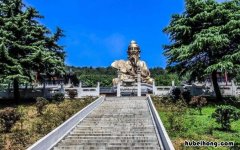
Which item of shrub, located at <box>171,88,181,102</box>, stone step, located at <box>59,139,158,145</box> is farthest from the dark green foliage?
stone step, located at <box>59,139,158,145</box>

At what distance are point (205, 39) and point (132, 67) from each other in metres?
13.9

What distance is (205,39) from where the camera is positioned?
1211 inches

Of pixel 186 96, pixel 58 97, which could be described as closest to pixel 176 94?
pixel 186 96

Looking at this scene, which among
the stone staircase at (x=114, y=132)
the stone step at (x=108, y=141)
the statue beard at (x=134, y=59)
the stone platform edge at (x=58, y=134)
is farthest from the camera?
the statue beard at (x=134, y=59)

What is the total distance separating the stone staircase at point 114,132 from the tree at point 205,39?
6.88 m

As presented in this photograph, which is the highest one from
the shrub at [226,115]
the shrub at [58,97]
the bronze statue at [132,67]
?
the bronze statue at [132,67]

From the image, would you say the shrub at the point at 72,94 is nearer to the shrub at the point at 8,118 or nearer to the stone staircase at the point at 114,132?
the stone staircase at the point at 114,132

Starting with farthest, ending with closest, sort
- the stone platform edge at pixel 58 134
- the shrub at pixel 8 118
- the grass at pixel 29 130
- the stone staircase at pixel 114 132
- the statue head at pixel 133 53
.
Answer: the statue head at pixel 133 53, the shrub at pixel 8 118, the grass at pixel 29 130, the stone staircase at pixel 114 132, the stone platform edge at pixel 58 134

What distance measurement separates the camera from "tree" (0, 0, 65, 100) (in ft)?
103

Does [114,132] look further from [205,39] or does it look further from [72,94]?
[72,94]

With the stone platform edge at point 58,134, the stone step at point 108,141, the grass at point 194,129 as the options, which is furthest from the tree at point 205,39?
the stone step at point 108,141

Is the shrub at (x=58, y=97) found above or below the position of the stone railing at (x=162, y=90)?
below

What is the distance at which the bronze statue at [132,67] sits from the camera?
42.7 meters

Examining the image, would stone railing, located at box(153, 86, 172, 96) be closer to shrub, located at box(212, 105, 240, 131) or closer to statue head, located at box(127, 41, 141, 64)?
statue head, located at box(127, 41, 141, 64)
